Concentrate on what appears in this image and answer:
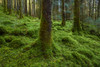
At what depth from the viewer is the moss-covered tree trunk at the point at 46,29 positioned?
133 inches

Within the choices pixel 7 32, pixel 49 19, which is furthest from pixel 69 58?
pixel 7 32

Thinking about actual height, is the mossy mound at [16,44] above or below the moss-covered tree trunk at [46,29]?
below

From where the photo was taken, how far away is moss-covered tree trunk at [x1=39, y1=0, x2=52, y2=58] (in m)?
3.38

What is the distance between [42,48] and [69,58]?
4.53 feet

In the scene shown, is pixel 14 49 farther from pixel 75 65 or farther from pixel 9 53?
pixel 75 65

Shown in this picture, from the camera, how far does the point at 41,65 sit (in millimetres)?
2979

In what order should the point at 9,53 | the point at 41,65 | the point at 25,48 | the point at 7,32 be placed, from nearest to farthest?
the point at 41,65
the point at 9,53
the point at 25,48
the point at 7,32

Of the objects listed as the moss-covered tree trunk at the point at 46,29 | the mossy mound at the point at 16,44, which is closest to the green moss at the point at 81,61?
the moss-covered tree trunk at the point at 46,29

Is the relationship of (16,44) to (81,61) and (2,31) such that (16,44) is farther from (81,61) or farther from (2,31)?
(81,61)

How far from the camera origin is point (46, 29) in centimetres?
344

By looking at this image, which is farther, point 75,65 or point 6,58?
point 75,65

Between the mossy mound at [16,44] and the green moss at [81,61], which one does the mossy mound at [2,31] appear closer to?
the mossy mound at [16,44]

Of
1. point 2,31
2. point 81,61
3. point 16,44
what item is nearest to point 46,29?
point 16,44

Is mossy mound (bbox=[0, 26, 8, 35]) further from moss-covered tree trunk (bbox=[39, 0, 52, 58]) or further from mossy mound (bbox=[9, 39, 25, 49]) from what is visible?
moss-covered tree trunk (bbox=[39, 0, 52, 58])
